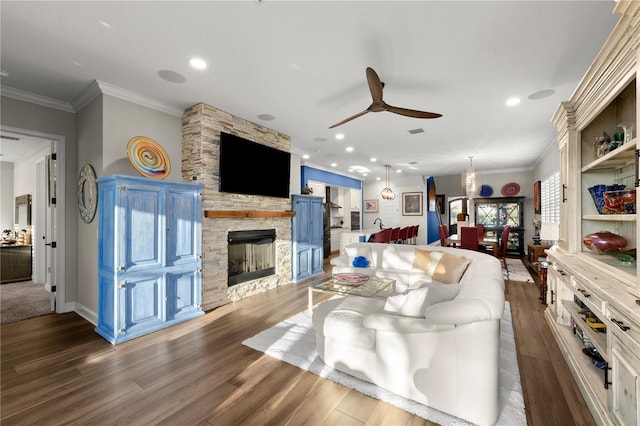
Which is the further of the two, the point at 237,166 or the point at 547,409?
the point at 237,166

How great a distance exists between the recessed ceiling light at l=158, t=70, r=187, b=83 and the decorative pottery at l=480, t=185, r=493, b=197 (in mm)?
9185

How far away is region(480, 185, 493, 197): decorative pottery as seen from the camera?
891cm

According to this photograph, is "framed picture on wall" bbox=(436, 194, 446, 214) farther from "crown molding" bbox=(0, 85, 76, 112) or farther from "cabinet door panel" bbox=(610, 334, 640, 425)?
"crown molding" bbox=(0, 85, 76, 112)

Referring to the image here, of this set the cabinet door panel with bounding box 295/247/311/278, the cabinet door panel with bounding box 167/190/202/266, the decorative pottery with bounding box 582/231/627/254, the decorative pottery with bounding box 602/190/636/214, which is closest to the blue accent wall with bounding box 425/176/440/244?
the cabinet door panel with bounding box 295/247/311/278

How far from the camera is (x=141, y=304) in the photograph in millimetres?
3096

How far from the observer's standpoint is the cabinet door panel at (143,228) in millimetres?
3023

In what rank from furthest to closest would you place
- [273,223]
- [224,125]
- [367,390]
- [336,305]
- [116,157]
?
[273,223] → [224,125] → [116,157] → [336,305] → [367,390]

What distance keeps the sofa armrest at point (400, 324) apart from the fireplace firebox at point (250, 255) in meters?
2.82

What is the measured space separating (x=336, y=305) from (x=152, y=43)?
2955mm

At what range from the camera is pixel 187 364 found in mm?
2479

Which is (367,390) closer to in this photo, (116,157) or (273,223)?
(273,223)

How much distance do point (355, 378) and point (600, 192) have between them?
275 cm

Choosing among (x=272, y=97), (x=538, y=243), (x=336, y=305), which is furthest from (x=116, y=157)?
(x=538, y=243)

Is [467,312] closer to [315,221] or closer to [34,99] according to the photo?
[315,221]
